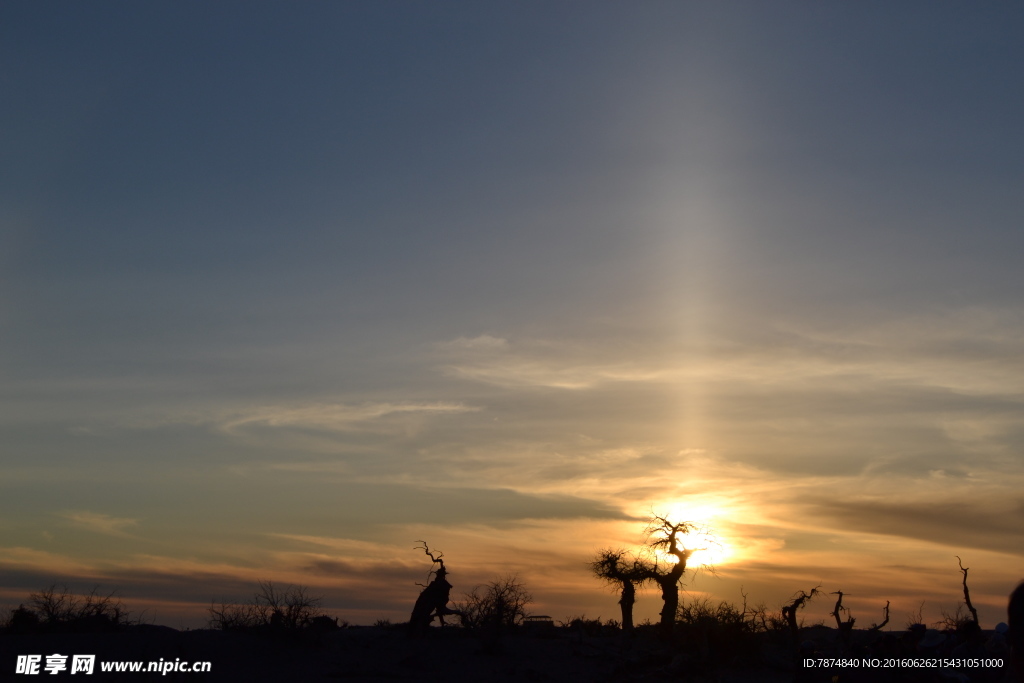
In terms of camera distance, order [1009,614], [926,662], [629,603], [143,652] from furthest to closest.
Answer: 1. [629,603]
2. [143,652]
3. [926,662]
4. [1009,614]

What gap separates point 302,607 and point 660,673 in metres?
13.6

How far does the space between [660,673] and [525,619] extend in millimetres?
9059

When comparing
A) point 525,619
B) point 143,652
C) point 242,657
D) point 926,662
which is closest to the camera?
point 926,662

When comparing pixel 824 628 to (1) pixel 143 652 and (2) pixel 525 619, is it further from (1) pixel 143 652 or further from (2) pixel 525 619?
(1) pixel 143 652

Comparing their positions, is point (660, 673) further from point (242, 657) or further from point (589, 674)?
point (242, 657)

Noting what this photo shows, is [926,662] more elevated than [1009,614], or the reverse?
[1009,614]

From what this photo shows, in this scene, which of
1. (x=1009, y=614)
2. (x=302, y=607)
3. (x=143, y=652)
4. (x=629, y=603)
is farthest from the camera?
(x=629, y=603)

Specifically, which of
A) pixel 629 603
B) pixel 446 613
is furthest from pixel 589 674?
pixel 629 603

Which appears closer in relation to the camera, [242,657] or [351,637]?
[242,657]

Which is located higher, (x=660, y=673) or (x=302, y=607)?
(x=302, y=607)

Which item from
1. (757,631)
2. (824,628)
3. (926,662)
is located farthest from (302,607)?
(824,628)

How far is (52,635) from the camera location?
2730cm

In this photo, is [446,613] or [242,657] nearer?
[242,657]

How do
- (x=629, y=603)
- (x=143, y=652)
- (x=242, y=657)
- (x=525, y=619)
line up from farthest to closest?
(x=629, y=603) → (x=525, y=619) → (x=242, y=657) → (x=143, y=652)
